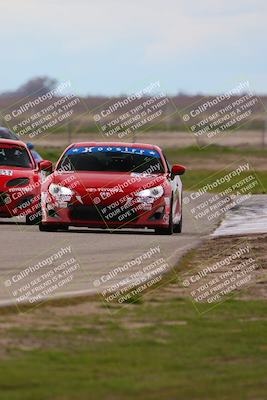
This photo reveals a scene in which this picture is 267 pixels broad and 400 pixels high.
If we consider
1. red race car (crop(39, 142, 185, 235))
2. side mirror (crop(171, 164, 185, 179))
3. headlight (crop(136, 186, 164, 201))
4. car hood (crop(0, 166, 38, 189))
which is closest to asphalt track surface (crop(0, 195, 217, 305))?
red race car (crop(39, 142, 185, 235))

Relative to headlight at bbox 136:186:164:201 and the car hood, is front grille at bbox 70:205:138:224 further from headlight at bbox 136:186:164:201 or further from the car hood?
the car hood

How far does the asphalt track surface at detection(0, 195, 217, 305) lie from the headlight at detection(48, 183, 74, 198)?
1.88 feet

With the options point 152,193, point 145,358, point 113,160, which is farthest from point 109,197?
A: point 145,358

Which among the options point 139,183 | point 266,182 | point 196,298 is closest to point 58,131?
point 266,182

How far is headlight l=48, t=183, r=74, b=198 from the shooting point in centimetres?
2266

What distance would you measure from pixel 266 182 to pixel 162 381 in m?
34.2

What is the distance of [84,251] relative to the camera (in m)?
19.6

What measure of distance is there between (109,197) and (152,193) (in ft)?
2.26

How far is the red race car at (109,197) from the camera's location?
22.7m

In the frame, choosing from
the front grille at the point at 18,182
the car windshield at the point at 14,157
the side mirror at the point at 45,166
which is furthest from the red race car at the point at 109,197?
the car windshield at the point at 14,157

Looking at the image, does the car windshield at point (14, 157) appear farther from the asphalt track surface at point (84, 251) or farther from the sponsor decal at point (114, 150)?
the sponsor decal at point (114, 150)

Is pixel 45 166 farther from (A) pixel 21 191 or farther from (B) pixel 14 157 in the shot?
(B) pixel 14 157

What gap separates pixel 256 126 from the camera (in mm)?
104875

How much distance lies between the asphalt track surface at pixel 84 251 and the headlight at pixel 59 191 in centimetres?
57
